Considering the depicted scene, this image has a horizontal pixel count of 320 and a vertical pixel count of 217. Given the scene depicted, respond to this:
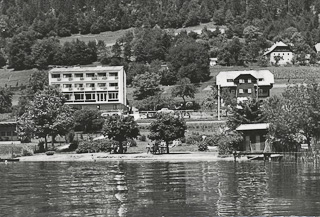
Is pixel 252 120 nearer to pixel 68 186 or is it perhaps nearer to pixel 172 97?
pixel 68 186

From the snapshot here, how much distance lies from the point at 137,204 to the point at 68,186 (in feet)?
32.7

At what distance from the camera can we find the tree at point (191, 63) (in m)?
138

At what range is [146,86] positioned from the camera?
126312 mm

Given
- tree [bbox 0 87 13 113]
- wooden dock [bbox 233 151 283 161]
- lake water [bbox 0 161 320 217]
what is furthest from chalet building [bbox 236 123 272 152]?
tree [bbox 0 87 13 113]

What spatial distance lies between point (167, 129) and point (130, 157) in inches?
236

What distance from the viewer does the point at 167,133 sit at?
242 ft

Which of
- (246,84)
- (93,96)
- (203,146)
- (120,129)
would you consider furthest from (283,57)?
(120,129)

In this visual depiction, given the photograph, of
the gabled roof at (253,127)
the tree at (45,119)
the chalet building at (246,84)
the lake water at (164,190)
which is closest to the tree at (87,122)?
the tree at (45,119)

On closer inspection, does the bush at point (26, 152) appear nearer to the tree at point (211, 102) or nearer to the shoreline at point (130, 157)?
the shoreline at point (130, 157)

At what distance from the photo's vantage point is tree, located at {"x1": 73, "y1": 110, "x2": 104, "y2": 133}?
9288 centimetres

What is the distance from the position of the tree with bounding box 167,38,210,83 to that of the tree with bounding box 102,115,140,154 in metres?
60.8

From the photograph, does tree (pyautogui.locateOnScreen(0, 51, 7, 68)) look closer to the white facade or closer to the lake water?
the white facade

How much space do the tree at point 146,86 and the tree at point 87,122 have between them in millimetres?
32932

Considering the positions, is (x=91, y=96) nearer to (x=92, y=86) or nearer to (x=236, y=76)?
(x=92, y=86)
